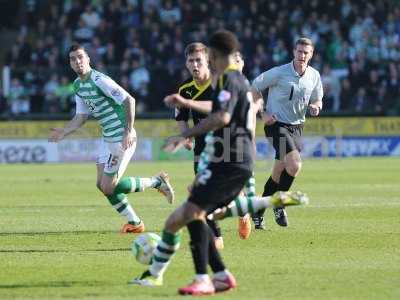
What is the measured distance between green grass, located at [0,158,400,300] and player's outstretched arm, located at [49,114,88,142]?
1303 millimetres

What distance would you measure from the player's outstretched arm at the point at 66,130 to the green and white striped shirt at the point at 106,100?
0.33m

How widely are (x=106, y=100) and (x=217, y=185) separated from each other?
200 inches

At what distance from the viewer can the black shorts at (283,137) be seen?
1402 cm

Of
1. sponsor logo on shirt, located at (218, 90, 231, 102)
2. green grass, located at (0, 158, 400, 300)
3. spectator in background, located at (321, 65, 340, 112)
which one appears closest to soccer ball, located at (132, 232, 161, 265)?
green grass, located at (0, 158, 400, 300)

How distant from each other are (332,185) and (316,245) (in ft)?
32.1

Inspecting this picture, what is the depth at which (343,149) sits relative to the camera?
33250mm

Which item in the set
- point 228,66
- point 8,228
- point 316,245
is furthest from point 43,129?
point 228,66

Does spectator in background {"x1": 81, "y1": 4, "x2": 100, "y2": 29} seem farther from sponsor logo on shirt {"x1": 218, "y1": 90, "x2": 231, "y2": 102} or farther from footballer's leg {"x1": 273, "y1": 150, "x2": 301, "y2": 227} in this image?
sponsor logo on shirt {"x1": 218, "y1": 90, "x2": 231, "y2": 102}

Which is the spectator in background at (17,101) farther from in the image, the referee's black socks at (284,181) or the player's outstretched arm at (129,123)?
the player's outstretched arm at (129,123)

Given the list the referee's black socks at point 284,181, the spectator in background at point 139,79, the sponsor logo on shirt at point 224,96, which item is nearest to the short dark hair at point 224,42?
the sponsor logo on shirt at point 224,96

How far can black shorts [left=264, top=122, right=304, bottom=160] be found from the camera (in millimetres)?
14023

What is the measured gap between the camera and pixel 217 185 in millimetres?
8703

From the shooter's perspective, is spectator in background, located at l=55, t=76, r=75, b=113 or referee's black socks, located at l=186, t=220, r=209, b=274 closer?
referee's black socks, located at l=186, t=220, r=209, b=274

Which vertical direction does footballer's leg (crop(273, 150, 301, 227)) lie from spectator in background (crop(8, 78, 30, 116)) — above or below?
above
